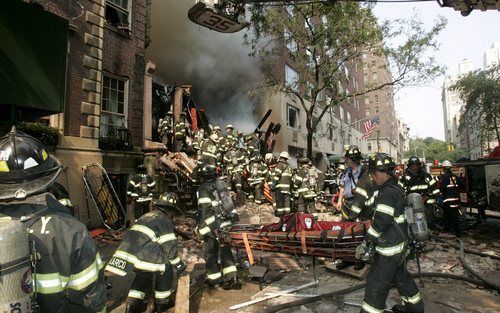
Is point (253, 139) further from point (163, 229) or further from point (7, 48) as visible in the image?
point (163, 229)

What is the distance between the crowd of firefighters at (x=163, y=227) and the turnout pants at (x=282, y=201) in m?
0.03

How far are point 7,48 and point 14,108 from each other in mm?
1098

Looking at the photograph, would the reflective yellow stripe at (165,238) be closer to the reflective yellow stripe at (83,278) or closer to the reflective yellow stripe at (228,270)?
the reflective yellow stripe at (228,270)

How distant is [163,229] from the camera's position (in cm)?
411

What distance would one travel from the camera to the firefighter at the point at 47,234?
5.28ft

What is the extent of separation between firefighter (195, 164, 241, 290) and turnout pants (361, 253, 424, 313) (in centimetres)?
217

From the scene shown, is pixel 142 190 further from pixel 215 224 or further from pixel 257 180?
pixel 257 180

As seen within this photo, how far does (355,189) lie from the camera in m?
5.46

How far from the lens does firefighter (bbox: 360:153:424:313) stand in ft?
11.8

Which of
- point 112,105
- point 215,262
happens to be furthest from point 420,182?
point 112,105

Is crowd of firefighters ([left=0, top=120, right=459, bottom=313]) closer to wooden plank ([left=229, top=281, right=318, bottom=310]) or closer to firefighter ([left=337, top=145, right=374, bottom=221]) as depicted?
firefighter ([left=337, top=145, right=374, bottom=221])

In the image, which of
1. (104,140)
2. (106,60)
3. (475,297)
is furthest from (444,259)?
(106,60)

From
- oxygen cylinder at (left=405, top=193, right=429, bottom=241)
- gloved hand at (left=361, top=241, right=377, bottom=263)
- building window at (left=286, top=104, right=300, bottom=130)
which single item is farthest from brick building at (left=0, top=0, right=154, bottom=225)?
building window at (left=286, top=104, right=300, bottom=130)

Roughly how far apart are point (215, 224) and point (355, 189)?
2268 millimetres
